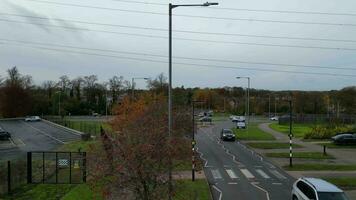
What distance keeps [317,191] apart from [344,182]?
14596 mm

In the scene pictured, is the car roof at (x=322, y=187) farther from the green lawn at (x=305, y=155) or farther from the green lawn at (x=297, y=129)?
the green lawn at (x=297, y=129)

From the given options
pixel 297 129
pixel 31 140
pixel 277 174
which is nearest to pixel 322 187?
pixel 277 174

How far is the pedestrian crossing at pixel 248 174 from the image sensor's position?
41.2m

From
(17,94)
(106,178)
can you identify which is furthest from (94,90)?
(106,178)

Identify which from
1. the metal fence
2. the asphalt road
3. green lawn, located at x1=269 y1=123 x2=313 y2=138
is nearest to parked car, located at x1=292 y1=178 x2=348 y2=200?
the asphalt road

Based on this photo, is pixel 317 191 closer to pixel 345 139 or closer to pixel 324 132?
pixel 345 139

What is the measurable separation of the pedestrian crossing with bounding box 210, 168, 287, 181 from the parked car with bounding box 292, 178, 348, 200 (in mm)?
14119

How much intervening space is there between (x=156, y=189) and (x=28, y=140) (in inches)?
2263

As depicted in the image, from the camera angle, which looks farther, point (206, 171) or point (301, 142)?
point (301, 142)

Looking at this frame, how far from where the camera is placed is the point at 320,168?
4591 cm

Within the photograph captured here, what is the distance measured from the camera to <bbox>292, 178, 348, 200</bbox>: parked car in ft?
78.6

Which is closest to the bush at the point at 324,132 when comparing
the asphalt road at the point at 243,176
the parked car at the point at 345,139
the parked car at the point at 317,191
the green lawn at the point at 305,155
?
the parked car at the point at 345,139

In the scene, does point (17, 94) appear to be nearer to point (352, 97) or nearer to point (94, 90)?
point (94, 90)

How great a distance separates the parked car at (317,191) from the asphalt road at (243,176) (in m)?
5.90
